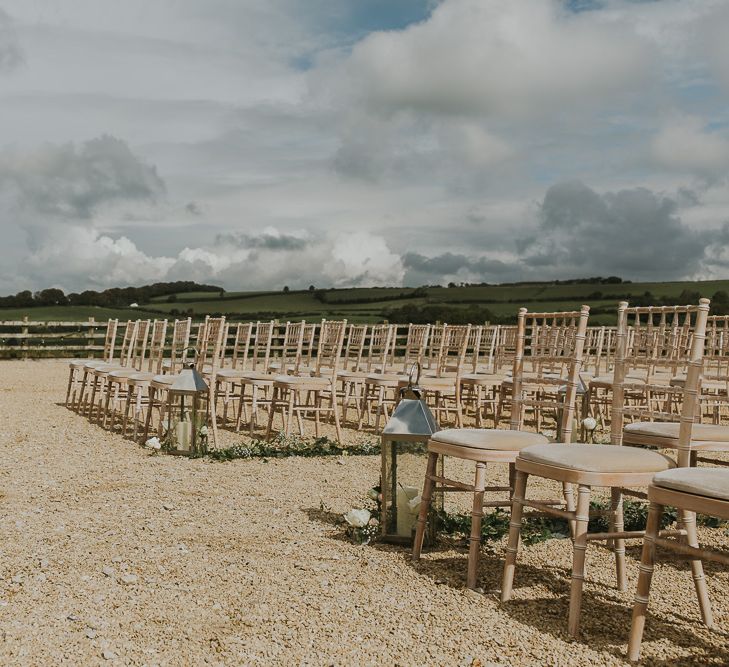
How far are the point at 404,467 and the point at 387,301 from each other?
23.4 metres

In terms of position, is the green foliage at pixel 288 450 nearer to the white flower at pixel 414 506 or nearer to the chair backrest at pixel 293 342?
the chair backrest at pixel 293 342

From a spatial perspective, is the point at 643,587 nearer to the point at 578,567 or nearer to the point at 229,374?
the point at 578,567

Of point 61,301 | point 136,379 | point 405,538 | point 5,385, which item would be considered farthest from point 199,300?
point 405,538

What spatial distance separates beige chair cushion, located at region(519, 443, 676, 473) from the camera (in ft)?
9.68

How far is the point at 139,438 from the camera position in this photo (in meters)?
8.12

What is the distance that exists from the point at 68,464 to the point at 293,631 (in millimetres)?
4002

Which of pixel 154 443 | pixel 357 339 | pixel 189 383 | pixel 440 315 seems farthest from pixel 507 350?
pixel 440 315

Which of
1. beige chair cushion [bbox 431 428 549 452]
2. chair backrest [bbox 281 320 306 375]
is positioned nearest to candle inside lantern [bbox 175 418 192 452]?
chair backrest [bbox 281 320 306 375]

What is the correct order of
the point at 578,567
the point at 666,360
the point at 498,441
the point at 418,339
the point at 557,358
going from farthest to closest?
the point at 418,339 → the point at 557,358 → the point at 666,360 → the point at 498,441 → the point at 578,567

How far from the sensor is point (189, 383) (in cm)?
708

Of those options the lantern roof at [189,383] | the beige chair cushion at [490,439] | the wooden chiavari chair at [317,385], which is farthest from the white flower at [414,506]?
the wooden chiavari chair at [317,385]

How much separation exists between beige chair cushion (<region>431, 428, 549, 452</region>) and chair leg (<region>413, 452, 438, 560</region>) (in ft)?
0.37

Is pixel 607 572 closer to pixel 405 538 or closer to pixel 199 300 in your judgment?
pixel 405 538

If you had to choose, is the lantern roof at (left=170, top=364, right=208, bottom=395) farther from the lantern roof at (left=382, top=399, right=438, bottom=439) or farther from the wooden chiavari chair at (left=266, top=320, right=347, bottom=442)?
the lantern roof at (left=382, top=399, right=438, bottom=439)
